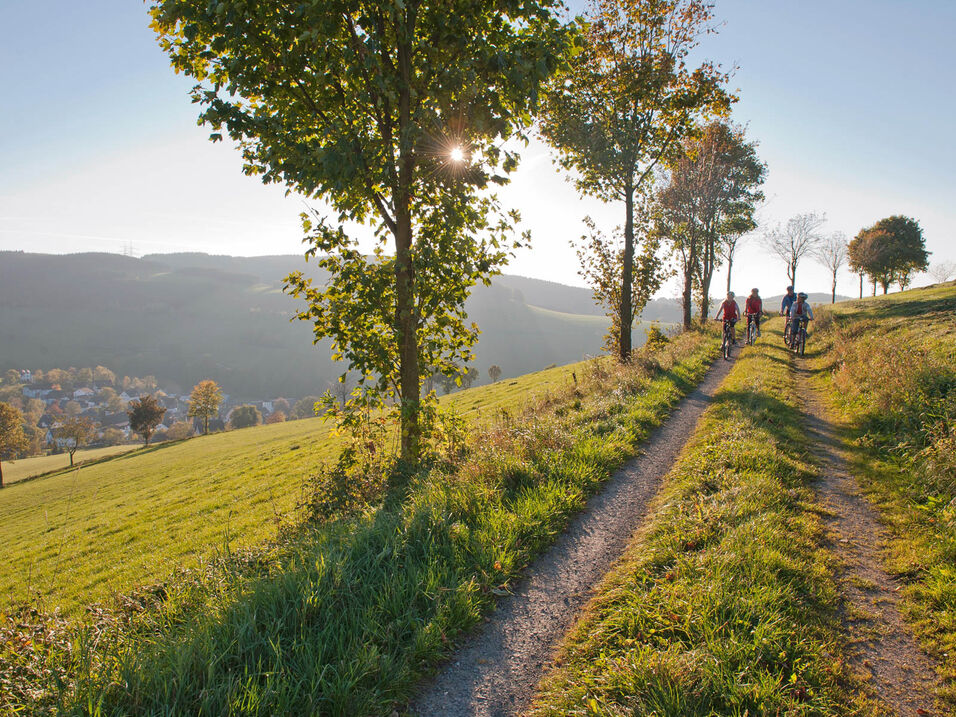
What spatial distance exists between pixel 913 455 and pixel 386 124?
34.1ft

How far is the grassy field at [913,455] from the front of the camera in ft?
13.1

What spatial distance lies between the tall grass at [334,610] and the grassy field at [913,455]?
3.47 m

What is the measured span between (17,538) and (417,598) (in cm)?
2974

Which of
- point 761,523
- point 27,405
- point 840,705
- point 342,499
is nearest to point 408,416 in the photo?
point 342,499

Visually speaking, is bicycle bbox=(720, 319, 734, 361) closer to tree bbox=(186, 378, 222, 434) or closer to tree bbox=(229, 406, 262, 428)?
tree bbox=(186, 378, 222, 434)

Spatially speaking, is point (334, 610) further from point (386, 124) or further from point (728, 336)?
point (728, 336)

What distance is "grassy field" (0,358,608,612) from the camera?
12906mm

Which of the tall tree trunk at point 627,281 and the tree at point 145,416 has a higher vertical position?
the tall tree trunk at point 627,281

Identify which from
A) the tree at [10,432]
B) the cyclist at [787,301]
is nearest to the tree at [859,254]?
the cyclist at [787,301]

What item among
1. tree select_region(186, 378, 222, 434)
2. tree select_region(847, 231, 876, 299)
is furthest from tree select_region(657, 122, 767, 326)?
tree select_region(186, 378, 222, 434)

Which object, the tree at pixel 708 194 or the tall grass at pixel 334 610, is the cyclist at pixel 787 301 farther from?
the tall grass at pixel 334 610

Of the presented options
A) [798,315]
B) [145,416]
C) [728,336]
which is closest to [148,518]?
[728,336]

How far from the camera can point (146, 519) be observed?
64.9 ft

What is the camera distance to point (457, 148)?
7836mm
